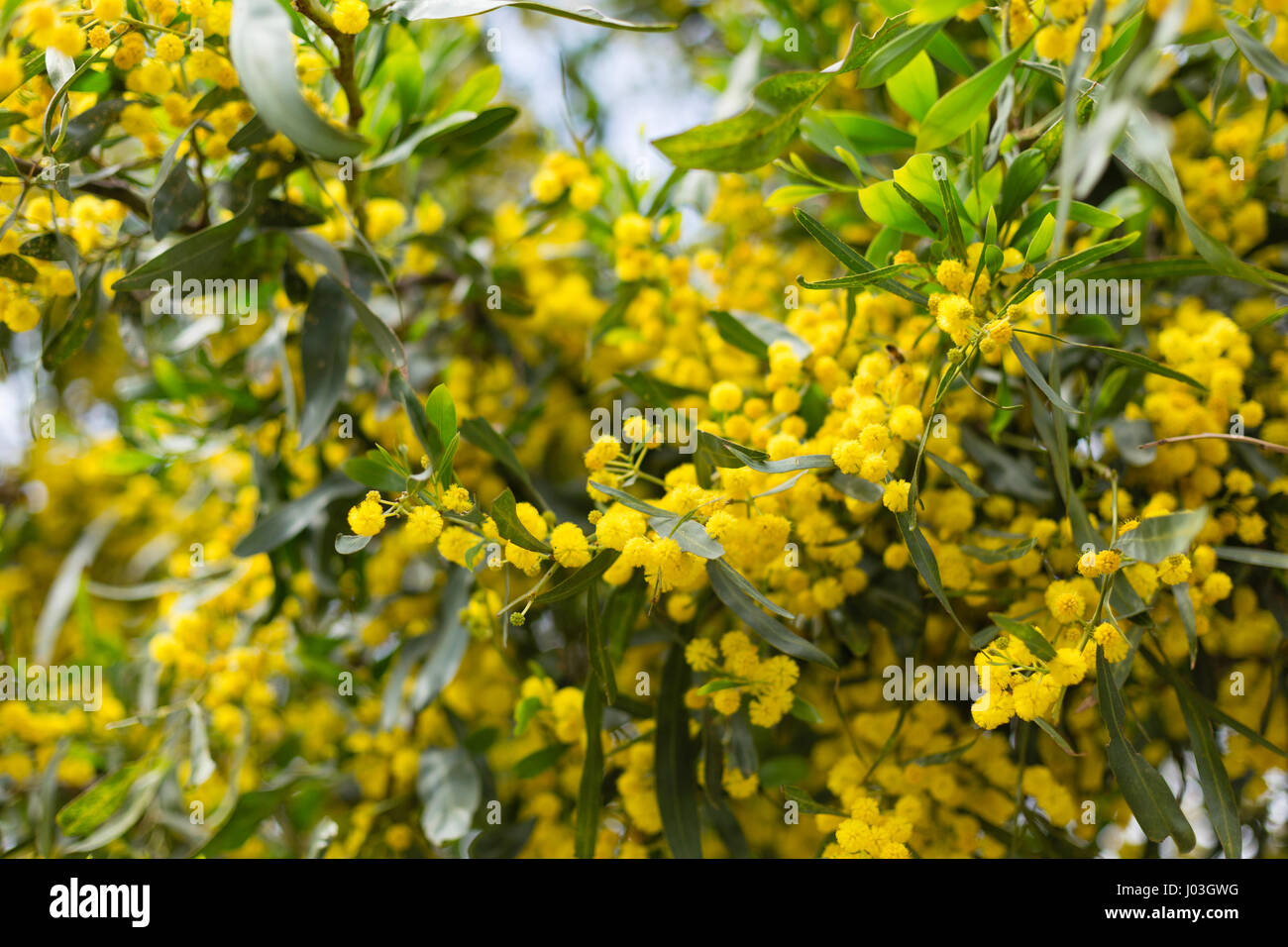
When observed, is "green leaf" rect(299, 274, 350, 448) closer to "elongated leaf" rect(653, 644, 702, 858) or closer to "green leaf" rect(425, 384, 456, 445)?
"green leaf" rect(425, 384, 456, 445)

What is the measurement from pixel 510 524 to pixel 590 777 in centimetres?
31

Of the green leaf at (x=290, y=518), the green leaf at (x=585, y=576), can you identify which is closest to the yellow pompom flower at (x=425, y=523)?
the green leaf at (x=585, y=576)

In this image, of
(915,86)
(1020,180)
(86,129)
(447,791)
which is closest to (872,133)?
(915,86)

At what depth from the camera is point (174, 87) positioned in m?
0.89

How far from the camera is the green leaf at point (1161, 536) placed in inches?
23.1

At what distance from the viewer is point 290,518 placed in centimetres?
100

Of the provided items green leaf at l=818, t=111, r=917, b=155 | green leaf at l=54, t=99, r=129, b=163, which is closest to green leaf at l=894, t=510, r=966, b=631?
green leaf at l=818, t=111, r=917, b=155

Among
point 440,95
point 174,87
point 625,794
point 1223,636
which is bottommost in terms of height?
point 625,794

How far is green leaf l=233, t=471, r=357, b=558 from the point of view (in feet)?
3.20

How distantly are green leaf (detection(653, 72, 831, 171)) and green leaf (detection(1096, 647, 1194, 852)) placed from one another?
52 cm

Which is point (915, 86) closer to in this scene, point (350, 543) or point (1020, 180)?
point (1020, 180)

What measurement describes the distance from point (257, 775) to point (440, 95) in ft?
3.73
